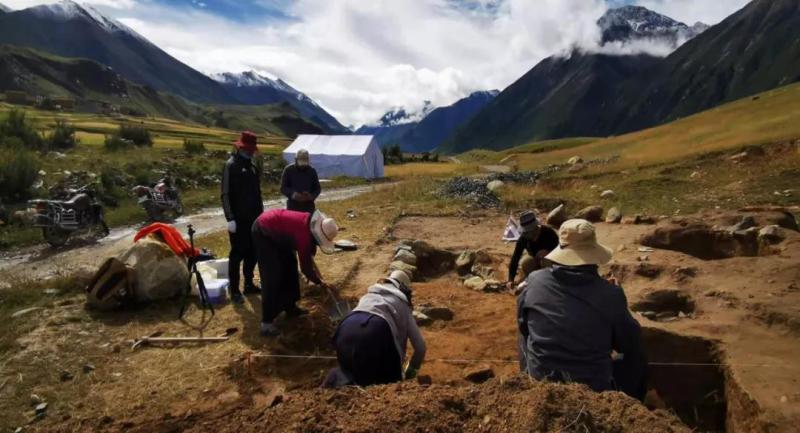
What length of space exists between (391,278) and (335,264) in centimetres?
525

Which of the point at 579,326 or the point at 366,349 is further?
the point at 366,349

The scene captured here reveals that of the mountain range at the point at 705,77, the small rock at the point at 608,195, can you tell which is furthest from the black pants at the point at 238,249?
the mountain range at the point at 705,77

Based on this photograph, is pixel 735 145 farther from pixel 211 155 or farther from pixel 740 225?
pixel 211 155

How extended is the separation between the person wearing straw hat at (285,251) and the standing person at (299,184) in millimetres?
2751

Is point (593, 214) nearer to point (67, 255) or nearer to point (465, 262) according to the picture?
point (465, 262)

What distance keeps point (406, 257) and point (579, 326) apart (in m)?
6.23

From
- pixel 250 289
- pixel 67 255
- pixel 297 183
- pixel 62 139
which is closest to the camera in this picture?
pixel 250 289

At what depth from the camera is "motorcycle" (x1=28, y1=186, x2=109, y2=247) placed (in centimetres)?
1232

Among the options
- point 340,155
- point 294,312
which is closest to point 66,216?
→ point 294,312

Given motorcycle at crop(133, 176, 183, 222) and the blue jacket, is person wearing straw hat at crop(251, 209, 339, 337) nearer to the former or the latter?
the blue jacket

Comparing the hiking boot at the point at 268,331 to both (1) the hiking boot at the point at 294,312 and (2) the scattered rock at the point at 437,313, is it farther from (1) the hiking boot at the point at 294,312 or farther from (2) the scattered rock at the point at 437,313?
(2) the scattered rock at the point at 437,313

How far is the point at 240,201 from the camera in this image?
7238mm

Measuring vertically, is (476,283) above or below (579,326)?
below

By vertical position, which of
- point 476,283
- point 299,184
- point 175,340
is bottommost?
point 175,340
